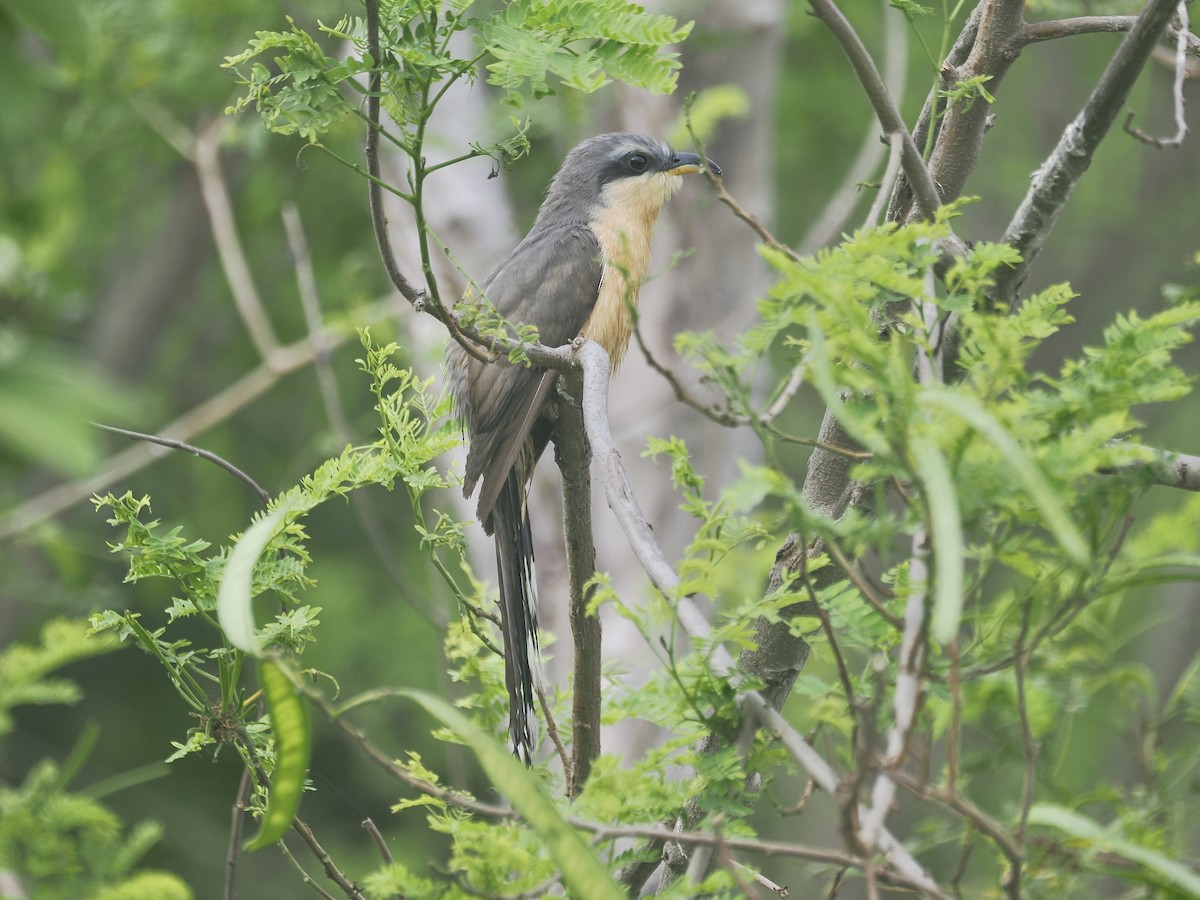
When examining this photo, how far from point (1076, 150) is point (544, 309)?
2760 millimetres

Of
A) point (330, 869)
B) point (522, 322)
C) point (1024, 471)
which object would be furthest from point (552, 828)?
point (522, 322)

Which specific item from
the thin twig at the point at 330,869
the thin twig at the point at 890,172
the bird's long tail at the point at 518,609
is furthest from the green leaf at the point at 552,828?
the bird's long tail at the point at 518,609

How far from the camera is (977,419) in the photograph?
1.24m

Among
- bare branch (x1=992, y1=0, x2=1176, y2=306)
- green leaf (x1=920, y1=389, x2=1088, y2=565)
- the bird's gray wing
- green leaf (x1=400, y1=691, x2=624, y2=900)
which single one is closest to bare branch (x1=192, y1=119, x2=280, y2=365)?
the bird's gray wing

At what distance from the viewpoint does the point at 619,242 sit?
4.51 meters

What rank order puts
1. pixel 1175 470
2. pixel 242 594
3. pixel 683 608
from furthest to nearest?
pixel 1175 470 → pixel 683 608 → pixel 242 594

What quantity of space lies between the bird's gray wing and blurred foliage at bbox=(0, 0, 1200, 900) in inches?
24.9

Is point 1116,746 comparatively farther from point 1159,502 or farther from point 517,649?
point 517,649

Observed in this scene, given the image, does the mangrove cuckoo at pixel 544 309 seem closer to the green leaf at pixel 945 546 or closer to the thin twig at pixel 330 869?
the thin twig at pixel 330 869

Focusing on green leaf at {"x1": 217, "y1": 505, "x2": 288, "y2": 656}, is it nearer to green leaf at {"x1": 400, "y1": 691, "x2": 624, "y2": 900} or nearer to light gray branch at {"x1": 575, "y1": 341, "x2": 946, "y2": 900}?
green leaf at {"x1": 400, "y1": 691, "x2": 624, "y2": 900}

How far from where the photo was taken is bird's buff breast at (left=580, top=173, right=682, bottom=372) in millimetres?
4859

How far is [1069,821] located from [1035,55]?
10798mm

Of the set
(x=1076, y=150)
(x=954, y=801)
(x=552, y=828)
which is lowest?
(x=954, y=801)

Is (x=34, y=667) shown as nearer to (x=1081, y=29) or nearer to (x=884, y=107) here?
(x=884, y=107)
